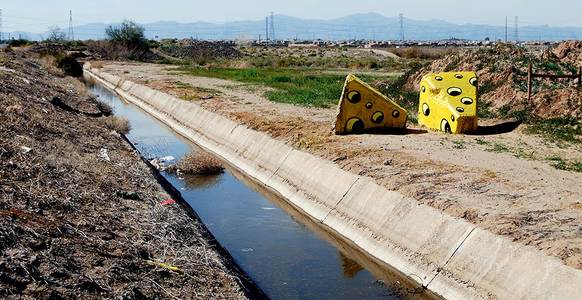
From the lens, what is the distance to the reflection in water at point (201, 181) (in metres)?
26.3

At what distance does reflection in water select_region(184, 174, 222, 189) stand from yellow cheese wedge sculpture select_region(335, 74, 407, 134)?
4993mm

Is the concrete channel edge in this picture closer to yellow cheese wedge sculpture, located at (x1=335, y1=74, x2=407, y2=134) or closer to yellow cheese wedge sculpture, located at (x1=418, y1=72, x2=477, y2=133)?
yellow cheese wedge sculpture, located at (x1=335, y1=74, x2=407, y2=134)

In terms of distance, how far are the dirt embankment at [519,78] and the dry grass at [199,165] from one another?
1193 cm

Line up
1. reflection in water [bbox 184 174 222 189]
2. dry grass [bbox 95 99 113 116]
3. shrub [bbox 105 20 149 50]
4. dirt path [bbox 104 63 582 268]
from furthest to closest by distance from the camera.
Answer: shrub [bbox 105 20 149 50]
dry grass [bbox 95 99 113 116]
reflection in water [bbox 184 174 222 189]
dirt path [bbox 104 63 582 268]

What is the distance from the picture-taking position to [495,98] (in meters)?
33.0

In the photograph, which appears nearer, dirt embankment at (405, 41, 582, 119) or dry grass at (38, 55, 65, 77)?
dirt embankment at (405, 41, 582, 119)

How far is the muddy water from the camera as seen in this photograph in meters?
16.0

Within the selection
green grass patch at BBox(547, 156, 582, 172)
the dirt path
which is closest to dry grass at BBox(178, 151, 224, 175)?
the dirt path

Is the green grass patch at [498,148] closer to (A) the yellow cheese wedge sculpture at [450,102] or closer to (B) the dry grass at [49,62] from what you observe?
(A) the yellow cheese wedge sculpture at [450,102]

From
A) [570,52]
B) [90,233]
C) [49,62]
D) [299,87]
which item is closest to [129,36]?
[49,62]

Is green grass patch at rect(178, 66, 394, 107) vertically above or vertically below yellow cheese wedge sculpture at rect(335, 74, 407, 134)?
below

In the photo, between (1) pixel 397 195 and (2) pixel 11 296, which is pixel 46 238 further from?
(1) pixel 397 195

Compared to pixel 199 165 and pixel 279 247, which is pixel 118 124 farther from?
pixel 279 247

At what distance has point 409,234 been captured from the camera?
17.6m
